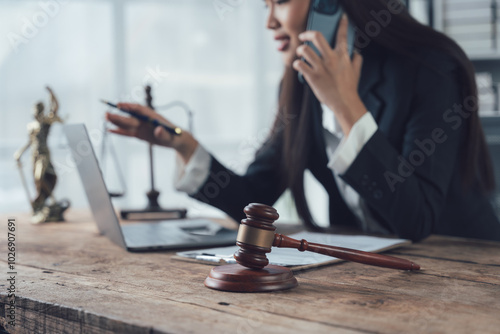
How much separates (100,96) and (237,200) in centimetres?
261

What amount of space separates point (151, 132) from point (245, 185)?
328 mm

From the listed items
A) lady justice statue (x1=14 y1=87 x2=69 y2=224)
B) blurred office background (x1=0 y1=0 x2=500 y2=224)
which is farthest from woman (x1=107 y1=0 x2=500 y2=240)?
blurred office background (x1=0 y1=0 x2=500 y2=224)

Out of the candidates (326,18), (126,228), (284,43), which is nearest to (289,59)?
(284,43)

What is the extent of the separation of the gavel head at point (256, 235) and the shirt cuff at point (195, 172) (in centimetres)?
77

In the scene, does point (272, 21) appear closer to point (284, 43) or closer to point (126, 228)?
point (284, 43)

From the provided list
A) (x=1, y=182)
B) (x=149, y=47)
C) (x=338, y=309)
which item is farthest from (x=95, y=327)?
(x=149, y=47)

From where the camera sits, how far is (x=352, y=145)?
118 cm

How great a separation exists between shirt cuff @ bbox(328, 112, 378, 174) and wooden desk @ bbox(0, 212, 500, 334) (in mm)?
241

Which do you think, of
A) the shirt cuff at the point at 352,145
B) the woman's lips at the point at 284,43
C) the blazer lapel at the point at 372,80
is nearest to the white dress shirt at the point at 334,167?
the shirt cuff at the point at 352,145

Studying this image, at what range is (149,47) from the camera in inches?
159

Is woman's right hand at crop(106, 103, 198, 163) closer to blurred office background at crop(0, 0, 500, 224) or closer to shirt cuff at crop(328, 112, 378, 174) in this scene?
shirt cuff at crop(328, 112, 378, 174)

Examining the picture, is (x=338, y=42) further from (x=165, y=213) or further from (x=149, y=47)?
(x=149, y=47)

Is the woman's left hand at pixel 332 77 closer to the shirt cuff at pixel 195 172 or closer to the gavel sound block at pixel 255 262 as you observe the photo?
the shirt cuff at pixel 195 172

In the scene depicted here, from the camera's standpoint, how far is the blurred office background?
3605 millimetres
